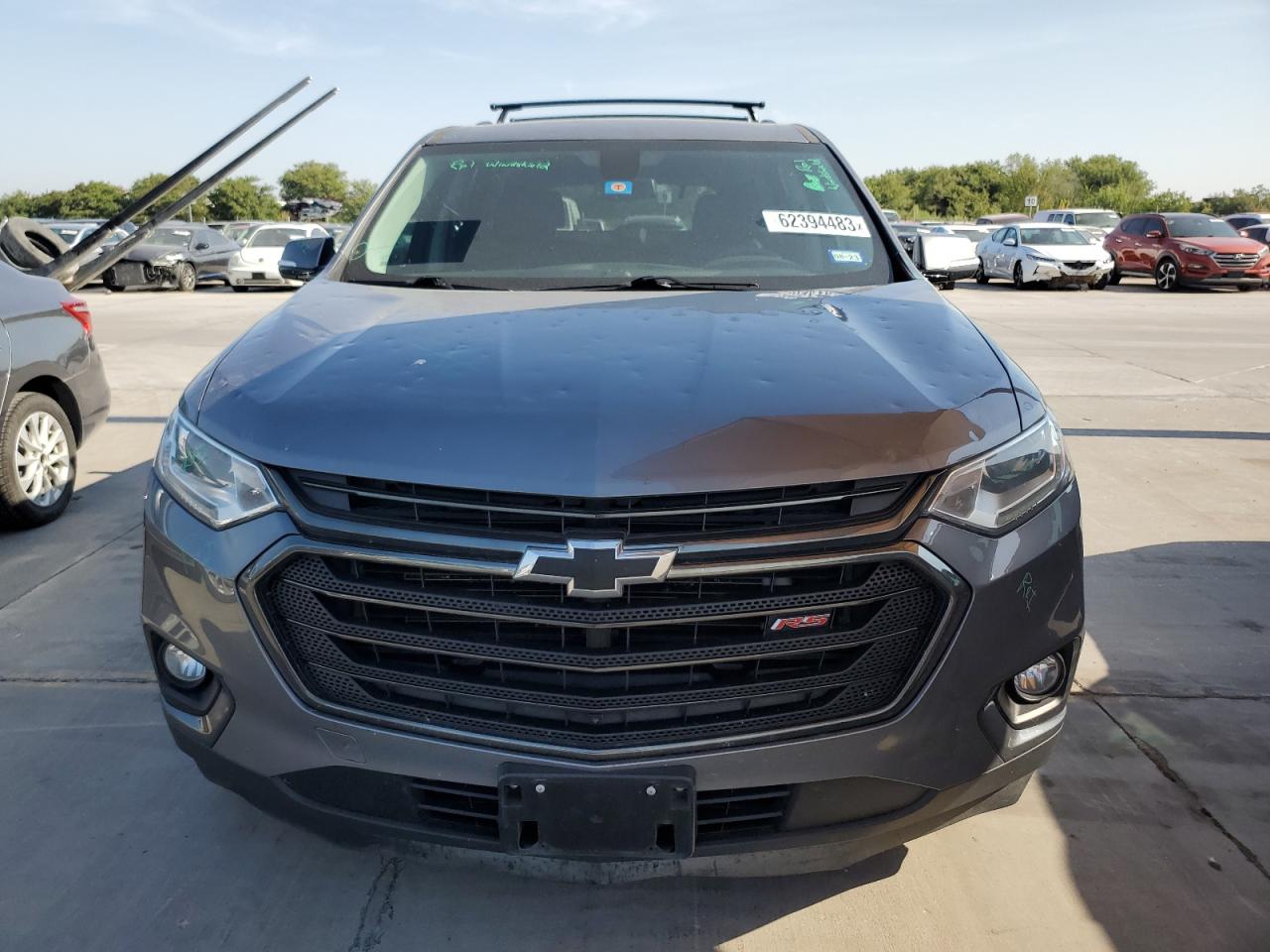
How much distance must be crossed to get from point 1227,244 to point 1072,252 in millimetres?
3015

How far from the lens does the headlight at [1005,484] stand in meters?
2.07

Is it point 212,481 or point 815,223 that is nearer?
point 212,481

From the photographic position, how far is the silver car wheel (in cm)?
511

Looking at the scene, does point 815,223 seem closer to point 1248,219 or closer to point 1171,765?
point 1171,765

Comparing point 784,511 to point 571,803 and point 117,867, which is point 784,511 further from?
point 117,867

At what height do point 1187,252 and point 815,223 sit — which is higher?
point 815,223

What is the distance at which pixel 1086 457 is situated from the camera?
22.5 feet

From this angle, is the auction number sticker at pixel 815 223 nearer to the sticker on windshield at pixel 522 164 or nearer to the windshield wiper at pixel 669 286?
the windshield wiper at pixel 669 286

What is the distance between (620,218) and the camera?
11.5ft

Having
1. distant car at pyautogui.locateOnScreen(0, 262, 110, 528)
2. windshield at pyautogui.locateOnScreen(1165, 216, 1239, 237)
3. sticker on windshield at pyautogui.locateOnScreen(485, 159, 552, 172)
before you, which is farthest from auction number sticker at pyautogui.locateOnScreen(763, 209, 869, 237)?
windshield at pyautogui.locateOnScreen(1165, 216, 1239, 237)

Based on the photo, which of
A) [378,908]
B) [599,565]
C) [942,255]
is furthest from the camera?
[942,255]

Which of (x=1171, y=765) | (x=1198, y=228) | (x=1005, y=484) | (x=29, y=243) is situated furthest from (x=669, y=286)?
(x=1198, y=228)

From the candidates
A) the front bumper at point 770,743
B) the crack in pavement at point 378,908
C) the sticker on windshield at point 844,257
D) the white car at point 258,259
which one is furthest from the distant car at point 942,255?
the white car at point 258,259

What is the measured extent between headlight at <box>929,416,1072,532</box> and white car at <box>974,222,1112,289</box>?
22511 millimetres
